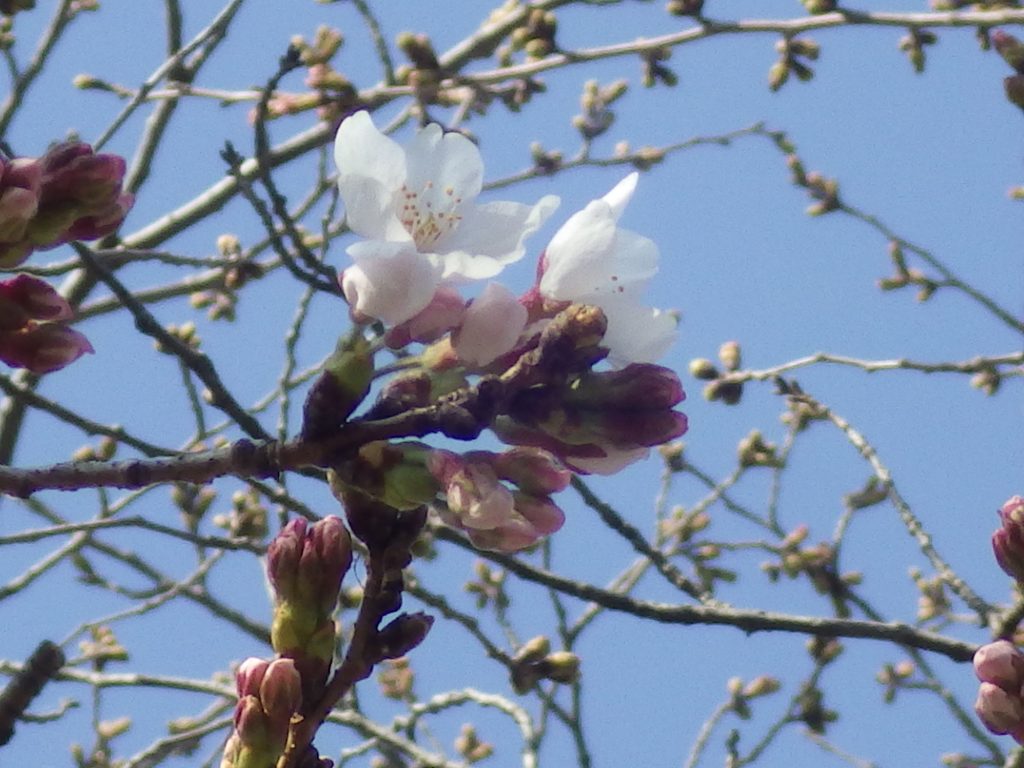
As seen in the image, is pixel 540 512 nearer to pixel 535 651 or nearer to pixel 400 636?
pixel 400 636

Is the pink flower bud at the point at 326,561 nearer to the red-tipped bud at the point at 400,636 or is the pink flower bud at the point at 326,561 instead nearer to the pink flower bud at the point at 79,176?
the red-tipped bud at the point at 400,636

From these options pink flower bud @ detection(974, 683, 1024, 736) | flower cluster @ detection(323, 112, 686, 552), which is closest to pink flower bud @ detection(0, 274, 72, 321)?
flower cluster @ detection(323, 112, 686, 552)

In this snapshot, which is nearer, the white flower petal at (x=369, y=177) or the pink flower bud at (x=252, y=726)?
the pink flower bud at (x=252, y=726)

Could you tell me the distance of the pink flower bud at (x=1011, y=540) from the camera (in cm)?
159

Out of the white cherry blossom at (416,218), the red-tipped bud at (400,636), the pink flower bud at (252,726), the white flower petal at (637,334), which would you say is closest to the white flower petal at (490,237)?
the white cherry blossom at (416,218)

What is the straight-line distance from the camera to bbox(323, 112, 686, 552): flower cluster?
1231 mm

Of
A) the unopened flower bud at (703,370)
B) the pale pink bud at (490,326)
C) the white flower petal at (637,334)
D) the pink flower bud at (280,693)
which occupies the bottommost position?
the pink flower bud at (280,693)

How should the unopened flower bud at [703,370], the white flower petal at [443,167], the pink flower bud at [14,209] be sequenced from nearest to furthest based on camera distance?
the pink flower bud at [14,209]
the white flower petal at [443,167]
the unopened flower bud at [703,370]

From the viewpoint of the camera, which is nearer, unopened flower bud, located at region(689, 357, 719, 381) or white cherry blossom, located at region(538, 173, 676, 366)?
white cherry blossom, located at region(538, 173, 676, 366)

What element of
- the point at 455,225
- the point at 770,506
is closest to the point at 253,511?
the point at 770,506

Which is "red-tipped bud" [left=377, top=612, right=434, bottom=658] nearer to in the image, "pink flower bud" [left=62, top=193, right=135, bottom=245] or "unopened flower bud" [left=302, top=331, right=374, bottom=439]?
"unopened flower bud" [left=302, top=331, right=374, bottom=439]

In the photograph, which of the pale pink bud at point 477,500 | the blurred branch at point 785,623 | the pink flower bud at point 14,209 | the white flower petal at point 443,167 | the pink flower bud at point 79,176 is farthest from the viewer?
the blurred branch at point 785,623

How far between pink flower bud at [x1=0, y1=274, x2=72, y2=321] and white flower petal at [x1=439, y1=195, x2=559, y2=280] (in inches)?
18.0

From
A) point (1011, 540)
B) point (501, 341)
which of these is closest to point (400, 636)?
point (501, 341)
